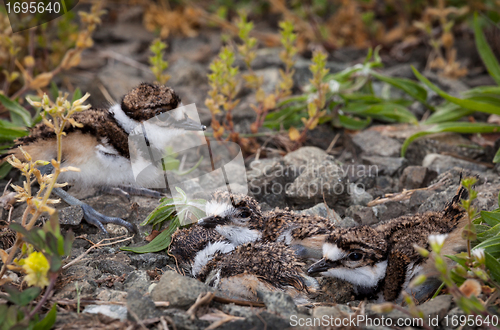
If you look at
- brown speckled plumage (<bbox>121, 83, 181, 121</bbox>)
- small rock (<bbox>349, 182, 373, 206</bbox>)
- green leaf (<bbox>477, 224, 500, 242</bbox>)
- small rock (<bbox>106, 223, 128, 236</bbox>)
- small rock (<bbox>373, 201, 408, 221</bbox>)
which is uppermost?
brown speckled plumage (<bbox>121, 83, 181, 121</bbox>)

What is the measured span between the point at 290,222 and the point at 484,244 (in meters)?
1.16

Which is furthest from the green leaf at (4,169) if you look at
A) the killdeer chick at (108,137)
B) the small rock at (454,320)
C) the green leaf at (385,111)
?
the small rock at (454,320)

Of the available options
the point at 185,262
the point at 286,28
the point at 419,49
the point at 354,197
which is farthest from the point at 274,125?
the point at 419,49

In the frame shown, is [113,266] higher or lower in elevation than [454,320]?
lower

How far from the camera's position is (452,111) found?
4484 millimetres

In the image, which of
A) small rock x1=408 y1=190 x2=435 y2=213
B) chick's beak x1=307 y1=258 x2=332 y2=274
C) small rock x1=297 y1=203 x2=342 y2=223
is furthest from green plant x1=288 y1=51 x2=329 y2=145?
chick's beak x1=307 y1=258 x2=332 y2=274

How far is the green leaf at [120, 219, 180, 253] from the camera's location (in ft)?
9.89

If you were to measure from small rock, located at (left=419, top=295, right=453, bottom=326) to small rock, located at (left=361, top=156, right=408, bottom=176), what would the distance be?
1.68m

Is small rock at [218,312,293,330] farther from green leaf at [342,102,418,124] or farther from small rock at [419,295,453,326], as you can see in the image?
green leaf at [342,102,418,124]

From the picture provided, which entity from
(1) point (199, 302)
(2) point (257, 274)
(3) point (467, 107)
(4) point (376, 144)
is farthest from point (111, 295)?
(3) point (467, 107)

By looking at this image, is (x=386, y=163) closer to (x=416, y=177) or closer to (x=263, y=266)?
(x=416, y=177)

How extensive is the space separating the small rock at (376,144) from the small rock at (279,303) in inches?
85.9

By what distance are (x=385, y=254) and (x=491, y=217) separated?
67cm

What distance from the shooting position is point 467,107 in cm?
411
